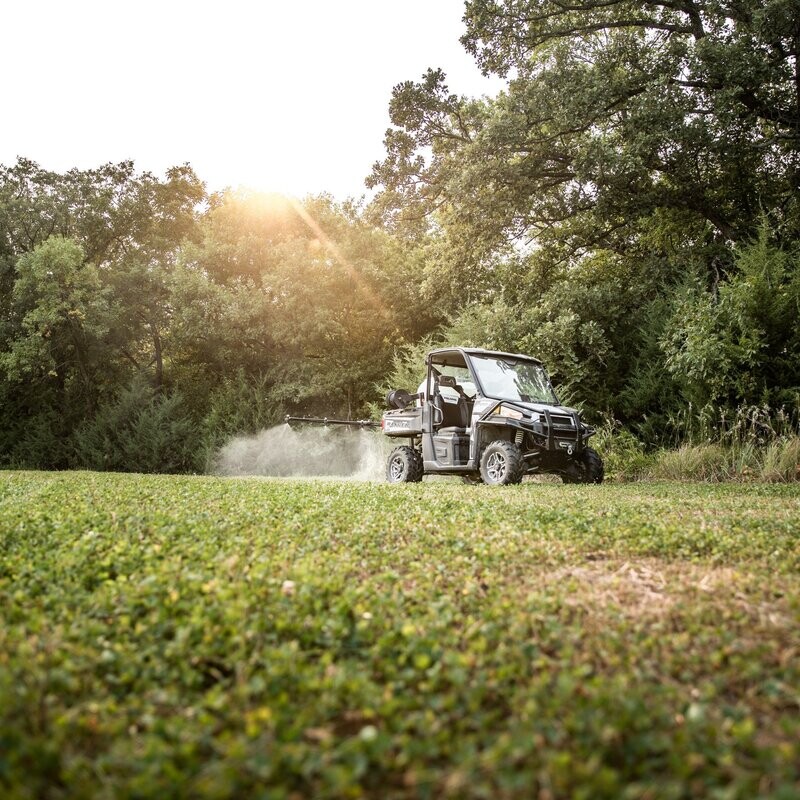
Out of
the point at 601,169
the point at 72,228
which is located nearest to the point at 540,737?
the point at 601,169

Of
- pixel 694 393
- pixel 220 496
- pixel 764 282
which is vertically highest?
pixel 764 282

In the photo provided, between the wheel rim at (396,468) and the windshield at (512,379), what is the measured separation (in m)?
2.32

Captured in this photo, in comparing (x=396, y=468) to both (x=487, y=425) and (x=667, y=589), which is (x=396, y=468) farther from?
(x=667, y=589)

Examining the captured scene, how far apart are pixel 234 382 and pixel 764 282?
65.7ft

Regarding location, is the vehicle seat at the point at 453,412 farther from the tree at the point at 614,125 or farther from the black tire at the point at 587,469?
the tree at the point at 614,125

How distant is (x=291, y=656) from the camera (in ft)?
8.23

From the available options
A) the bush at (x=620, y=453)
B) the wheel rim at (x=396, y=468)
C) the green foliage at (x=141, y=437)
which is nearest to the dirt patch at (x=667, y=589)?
the wheel rim at (x=396, y=468)

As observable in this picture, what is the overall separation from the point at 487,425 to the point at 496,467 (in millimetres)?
852

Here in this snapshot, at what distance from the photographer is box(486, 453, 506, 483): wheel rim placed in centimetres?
1087

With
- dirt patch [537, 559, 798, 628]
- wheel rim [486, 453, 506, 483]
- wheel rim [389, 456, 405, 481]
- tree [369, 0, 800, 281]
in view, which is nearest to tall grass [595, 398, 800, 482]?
wheel rim [486, 453, 506, 483]

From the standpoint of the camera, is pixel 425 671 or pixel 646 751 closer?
pixel 646 751

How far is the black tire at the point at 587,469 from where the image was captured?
11.6m

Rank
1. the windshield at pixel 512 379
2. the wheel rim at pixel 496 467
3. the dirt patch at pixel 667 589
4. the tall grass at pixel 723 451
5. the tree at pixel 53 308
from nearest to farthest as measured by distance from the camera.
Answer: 1. the dirt patch at pixel 667 589
2. the wheel rim at pixel 496 467
3. the tall grass at pixel 723 451
4. the windshield at pixel 512 379
5. the tree at pixel 53 308

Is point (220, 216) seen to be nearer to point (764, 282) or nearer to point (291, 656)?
point (764, 282)
